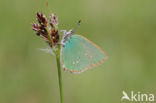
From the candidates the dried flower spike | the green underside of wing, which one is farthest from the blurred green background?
the dried flower spike

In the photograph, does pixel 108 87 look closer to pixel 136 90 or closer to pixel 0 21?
pixel 136 90

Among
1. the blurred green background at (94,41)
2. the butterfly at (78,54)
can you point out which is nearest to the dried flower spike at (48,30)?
the butterfly at (78,54)

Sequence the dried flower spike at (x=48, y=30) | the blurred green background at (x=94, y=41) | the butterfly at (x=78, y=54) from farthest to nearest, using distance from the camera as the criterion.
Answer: the blurred green background at (x=94, y=41) → the butterfly at (x=78, y=54) → the dried flower spike at (x=48, y=30)

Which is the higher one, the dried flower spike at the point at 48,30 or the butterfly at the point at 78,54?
the dried flower spike at the point at 48,30

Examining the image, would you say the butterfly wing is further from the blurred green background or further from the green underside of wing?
the blurred green background

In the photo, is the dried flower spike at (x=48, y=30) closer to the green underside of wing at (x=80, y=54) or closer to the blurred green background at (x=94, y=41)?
the green underside of wing at (x=80, y=54)

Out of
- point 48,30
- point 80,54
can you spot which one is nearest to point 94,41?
point 80,54

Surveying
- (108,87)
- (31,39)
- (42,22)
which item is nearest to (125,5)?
(31,39)
